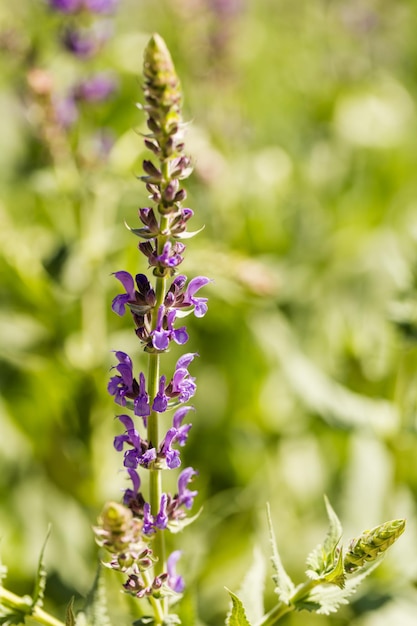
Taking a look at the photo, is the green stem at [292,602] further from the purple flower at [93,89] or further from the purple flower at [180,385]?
the purple flower at [93,89]

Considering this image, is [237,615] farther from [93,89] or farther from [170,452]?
[93,89]

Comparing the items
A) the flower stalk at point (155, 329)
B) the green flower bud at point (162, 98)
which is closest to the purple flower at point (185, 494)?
the flower stalk at point (155, 329)

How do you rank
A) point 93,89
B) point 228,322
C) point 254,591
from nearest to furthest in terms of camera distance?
1. point 254,591
2. point 93,89
3. point 228,322

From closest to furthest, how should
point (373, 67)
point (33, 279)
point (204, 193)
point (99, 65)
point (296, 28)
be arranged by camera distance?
point (33, 279) → point (204, 193) → point (99, 65) → point (373, 67) → point (296, 28)

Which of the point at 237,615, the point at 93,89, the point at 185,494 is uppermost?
the point at 93,89

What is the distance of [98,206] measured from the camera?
187 cm

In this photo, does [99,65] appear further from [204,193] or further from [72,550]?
[72,550]

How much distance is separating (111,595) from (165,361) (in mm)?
808

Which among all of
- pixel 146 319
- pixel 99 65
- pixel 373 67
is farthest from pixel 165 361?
pixel 373 67

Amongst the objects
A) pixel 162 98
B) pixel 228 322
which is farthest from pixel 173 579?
pixel 228 322

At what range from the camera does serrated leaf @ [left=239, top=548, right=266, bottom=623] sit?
102 centimetres

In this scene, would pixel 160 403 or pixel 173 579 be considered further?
pixel 173 579

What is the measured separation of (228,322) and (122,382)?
1.39 m

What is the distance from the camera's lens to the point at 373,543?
2.79 ft
